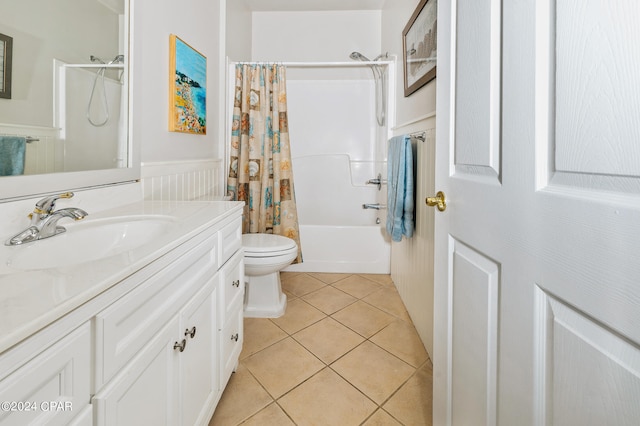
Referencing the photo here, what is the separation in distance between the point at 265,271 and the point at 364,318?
2.24ft

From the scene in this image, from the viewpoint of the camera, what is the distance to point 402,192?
195 cm

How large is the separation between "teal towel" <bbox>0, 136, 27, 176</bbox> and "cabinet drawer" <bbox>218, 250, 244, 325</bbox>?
0.64 m

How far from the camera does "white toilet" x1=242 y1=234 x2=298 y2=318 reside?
6.24ft

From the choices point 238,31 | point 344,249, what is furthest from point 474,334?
point 238,31

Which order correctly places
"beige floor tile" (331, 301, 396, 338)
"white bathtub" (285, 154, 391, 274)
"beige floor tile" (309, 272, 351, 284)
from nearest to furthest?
"beige floor tile" (331, 301, 396, 338) → "beige floor tile" (309, 272, 351, 284) → "white bathtub" (285, 154, 391, 274)

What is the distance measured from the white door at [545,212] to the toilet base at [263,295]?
1337 mm

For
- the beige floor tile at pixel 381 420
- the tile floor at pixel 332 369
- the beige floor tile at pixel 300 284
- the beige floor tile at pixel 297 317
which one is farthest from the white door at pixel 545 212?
the beige floor tile at pixel 300 284

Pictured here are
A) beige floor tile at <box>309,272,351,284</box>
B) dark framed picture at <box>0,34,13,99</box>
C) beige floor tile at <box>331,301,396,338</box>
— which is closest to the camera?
dark framed picture at <box>0,34,13,99</box>

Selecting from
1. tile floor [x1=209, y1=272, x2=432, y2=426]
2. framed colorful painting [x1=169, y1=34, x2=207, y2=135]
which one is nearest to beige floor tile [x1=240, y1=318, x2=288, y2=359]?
tile floor [x1=209, y1=272, x2=432, y2=426]

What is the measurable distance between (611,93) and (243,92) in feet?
7.75

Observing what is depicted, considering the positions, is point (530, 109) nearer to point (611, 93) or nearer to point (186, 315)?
point (611, 93)

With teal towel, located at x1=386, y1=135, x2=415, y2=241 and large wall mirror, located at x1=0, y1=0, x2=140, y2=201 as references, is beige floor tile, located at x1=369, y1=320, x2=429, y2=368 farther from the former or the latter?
large wall mirror, located at x1=0, y1=0, x2=140, y2=201

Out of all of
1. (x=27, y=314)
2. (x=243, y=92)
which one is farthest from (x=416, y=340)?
(x=243, y=92)

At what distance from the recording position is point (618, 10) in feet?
1.37
